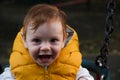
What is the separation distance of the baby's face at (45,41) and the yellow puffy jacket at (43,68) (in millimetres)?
105

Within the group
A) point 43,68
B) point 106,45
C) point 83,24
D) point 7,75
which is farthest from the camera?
point 83,24

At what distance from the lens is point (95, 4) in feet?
27.2

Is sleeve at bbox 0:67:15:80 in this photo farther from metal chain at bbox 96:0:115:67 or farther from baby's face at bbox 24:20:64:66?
metal chain at bbox 96:0:115:67

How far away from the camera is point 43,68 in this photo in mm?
2377

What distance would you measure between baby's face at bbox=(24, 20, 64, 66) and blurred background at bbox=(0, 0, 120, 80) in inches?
93.2

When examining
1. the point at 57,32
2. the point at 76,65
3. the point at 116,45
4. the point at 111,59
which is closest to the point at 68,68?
the point at 76,65

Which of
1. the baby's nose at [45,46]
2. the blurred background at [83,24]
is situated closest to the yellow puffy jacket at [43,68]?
the baby's nose at [45,46]

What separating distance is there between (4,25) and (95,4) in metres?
2.19

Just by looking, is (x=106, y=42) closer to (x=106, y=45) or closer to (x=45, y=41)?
(x=106, y=45)

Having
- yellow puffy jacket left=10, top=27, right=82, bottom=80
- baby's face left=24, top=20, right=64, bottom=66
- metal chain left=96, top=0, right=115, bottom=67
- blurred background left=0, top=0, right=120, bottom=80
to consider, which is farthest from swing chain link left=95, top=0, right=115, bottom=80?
blurred background left=0, top=0, right=120, bottom=80

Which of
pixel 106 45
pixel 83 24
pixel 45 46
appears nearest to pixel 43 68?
pixel 45 46

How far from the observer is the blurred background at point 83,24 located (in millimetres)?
5500

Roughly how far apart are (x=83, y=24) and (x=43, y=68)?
4.47 meters

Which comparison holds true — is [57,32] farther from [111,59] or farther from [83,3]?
[83,3]
